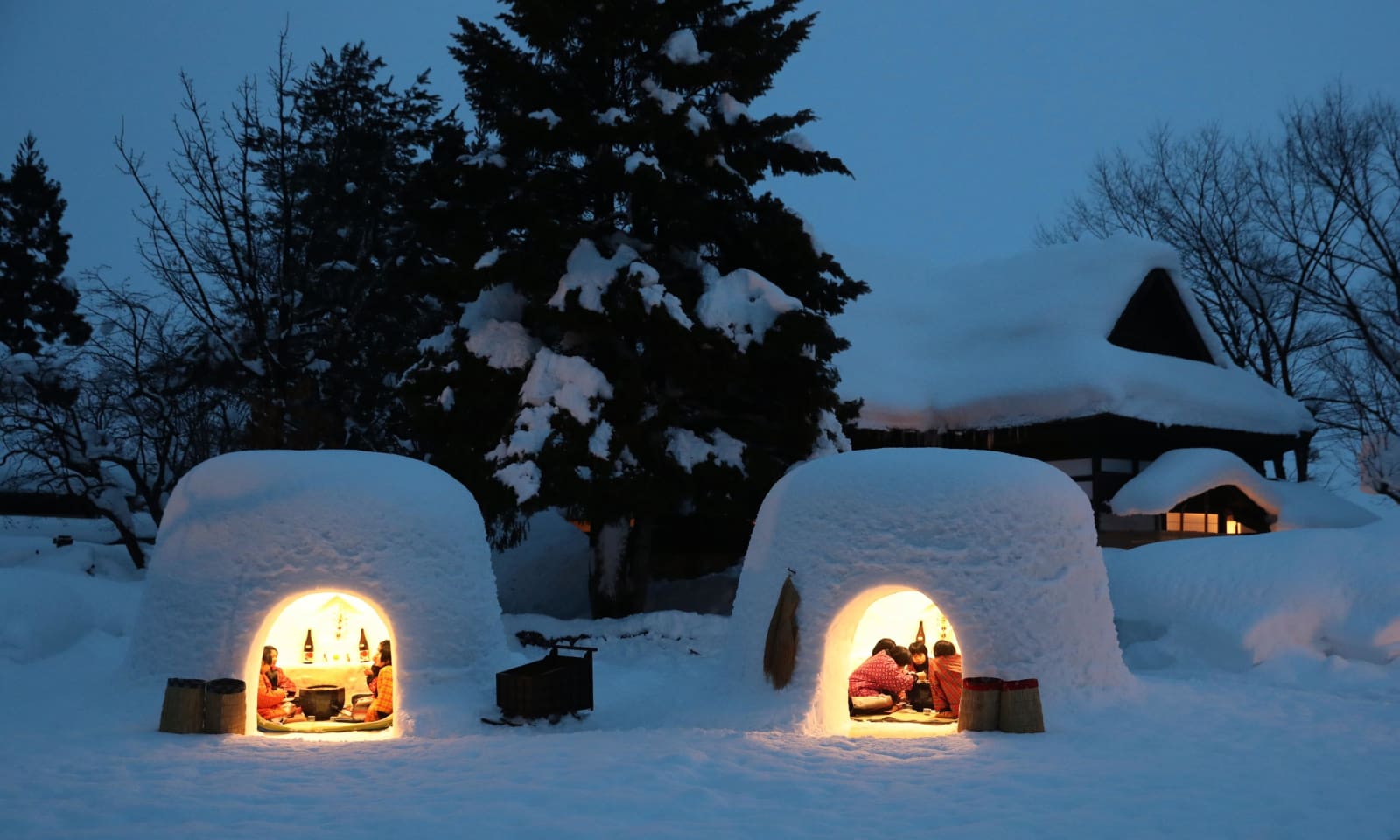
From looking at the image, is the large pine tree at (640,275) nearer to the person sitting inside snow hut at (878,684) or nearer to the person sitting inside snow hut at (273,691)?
the person sitting inside snow hut at (273,691)

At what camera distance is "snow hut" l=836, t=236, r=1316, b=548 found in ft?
68.6

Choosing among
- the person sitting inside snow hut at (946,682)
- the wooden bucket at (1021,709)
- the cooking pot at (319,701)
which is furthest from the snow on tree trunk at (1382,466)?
the cooking pot at (319,701)

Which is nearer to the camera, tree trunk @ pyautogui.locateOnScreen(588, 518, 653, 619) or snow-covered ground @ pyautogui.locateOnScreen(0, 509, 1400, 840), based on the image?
snow-covered ground @ pyautogui.locateOnScreen(0, 509, 1400, 840)

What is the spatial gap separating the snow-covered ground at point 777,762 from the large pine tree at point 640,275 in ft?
10.2

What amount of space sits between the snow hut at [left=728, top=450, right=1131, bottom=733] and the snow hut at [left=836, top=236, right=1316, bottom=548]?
11034mm

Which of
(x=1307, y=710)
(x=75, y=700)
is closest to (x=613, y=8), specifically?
(x=75, y=700)

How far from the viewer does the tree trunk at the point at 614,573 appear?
54.6 feet

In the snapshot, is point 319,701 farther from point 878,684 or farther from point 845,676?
point 878,684

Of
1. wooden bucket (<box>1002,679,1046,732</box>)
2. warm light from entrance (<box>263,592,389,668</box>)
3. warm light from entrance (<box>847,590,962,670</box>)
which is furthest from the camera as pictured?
warm light from entrance (<box>263,592,389,668</box>)

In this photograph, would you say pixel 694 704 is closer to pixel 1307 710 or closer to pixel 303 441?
pixel 1307 710

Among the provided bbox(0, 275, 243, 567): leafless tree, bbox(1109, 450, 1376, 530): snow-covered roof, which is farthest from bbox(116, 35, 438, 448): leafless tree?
bbox(1109, 450, 1376, 530): snow-covered roof

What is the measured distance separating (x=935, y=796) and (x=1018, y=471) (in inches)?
144

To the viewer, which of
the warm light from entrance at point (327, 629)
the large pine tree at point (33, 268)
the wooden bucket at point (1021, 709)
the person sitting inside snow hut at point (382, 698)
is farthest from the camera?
the large pine tree at point (33, 268)

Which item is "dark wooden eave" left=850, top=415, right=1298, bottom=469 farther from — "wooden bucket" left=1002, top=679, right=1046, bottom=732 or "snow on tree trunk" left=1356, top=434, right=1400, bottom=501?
"wooden bucket" left=1002, top=679, right=1046, bottom=732
